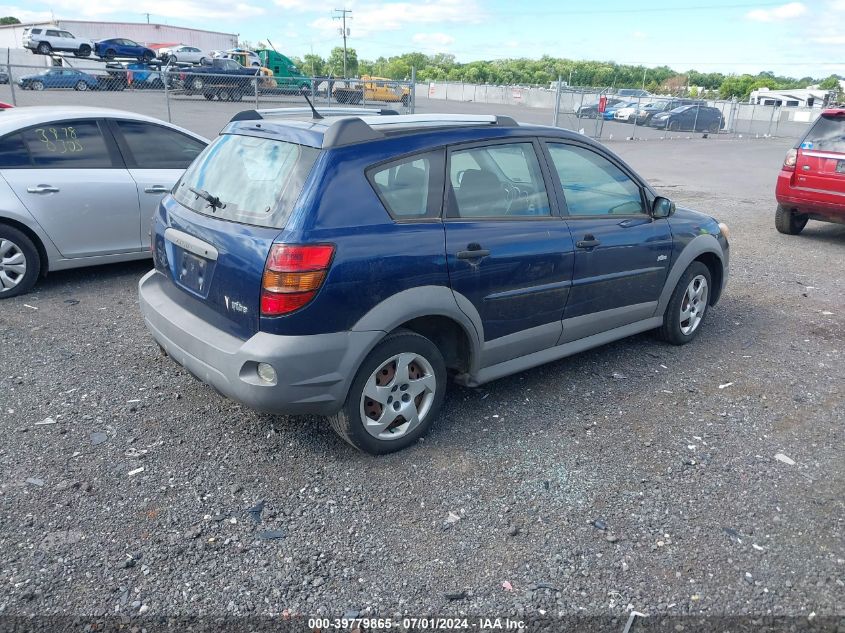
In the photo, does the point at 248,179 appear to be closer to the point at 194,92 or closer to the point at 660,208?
the point at 660,208

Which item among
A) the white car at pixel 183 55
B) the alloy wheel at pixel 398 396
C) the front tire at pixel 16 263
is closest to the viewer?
the alloy wheel at pixel 398 396

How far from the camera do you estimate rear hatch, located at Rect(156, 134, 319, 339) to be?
3.37m

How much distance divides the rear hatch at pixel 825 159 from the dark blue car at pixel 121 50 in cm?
3787

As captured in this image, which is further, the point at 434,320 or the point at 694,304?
the point at 694,304

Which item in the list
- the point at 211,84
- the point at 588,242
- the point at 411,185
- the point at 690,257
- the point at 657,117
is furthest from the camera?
the point at 657,117

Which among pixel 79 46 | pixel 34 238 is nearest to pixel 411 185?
pixel 34 238

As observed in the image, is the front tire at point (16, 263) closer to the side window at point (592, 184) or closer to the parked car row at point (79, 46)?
the side window at point (592, 184)

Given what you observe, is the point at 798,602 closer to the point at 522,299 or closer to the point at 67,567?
the point at 522,299

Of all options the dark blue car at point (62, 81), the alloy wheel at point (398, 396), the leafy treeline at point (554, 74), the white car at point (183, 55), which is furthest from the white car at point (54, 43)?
the alloy wheel at point (398, 396)

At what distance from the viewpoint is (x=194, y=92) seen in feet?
65.9

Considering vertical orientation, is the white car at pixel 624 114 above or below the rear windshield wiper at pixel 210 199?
below

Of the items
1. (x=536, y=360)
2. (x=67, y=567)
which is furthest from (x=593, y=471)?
(x=67, y=567)

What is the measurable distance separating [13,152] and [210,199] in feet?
10.7

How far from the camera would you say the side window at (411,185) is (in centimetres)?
358
